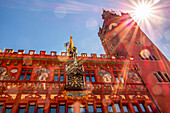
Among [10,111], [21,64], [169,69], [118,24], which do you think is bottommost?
[10,111]

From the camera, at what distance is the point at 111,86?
49.4ft

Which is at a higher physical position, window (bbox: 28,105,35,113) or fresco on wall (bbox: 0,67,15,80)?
fresco on wall (bbox: 0,67,15,80)

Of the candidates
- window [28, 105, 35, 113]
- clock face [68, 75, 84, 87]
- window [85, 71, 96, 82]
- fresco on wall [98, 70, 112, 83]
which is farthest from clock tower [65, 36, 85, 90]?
window [28, 105, 35, 113]

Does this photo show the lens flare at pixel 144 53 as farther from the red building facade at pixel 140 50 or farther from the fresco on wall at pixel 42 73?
the fresco on wall at pixel 42 73

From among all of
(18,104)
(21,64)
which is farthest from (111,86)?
(21,64)

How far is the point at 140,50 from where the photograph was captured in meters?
21.1

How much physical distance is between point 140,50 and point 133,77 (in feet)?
19.5

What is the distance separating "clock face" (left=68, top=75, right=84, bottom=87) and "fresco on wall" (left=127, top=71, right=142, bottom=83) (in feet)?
18.9

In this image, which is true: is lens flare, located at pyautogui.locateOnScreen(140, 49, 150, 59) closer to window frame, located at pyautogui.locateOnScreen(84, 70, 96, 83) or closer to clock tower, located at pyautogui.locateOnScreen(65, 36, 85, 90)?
window frame, located at pyautogui.locateOnScreen(84, 70, 96, 83)

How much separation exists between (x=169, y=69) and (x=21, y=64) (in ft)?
60.1

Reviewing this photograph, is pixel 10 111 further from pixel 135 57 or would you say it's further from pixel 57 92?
pixel 135 57

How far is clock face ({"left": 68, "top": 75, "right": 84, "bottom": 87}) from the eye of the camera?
13930 mm

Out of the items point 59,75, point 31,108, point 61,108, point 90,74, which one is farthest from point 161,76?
point 31,108

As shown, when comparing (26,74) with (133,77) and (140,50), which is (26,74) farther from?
(140,50)
